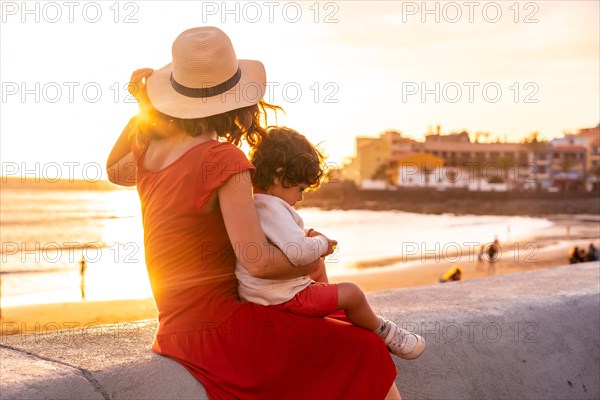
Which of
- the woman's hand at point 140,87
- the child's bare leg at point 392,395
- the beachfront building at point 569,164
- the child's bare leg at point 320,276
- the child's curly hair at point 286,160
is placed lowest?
the child's bare leg at point 392,395

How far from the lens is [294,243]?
2.23 m

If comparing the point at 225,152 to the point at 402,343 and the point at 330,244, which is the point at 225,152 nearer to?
the point at 330,244

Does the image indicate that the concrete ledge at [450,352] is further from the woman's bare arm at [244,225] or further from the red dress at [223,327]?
the woman's bare arm at [244,225]

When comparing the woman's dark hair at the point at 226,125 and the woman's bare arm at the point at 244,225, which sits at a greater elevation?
the woman's dark hair at the point at 226,125

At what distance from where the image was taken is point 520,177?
93.9 metres

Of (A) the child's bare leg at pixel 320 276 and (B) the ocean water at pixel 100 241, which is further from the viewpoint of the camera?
(B) the ocean water at pixel 100 241

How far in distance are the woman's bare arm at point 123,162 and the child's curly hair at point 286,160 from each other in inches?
17.6

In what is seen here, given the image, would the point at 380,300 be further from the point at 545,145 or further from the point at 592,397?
the point at 545,145

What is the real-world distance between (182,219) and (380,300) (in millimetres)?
1432

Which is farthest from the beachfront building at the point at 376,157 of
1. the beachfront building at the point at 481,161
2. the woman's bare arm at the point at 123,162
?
the woman's bare arm at the point at 123,162

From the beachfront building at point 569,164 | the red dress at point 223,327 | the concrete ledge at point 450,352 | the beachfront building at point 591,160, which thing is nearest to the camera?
the concrete ledge at point 450,352

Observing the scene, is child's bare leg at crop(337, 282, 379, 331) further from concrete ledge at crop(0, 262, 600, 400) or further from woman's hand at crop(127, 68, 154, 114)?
woman's hand at crop(127, 68, 154, 114)

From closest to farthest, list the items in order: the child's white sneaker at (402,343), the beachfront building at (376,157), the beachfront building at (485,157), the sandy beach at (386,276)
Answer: the child's white sneaker at (402,343) → the sandy beach at (386,276) → the beachfront building at (485,157) → the beachfront building at (376,157)

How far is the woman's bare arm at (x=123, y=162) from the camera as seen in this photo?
2.62m
